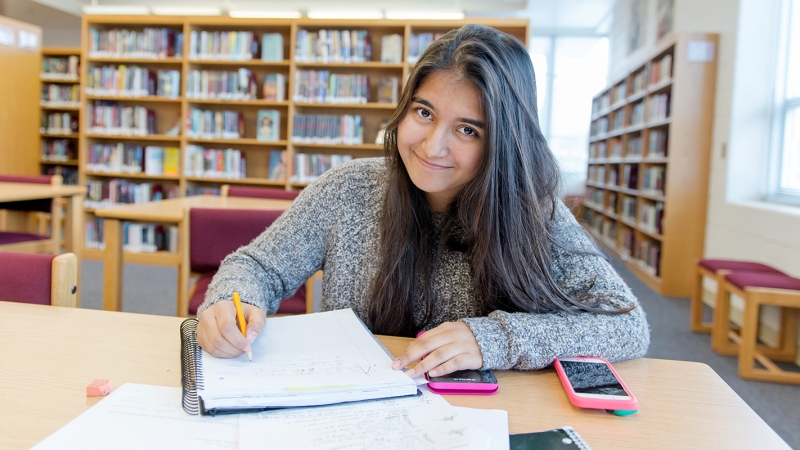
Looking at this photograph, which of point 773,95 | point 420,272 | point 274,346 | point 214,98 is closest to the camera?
point 274,346

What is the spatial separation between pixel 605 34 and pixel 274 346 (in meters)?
9.08

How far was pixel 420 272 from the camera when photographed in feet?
3.56

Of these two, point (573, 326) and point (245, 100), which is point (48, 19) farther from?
point (573, 326)

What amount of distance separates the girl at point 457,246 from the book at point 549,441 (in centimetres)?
16

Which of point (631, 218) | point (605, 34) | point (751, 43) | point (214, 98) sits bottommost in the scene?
point (631, 218)

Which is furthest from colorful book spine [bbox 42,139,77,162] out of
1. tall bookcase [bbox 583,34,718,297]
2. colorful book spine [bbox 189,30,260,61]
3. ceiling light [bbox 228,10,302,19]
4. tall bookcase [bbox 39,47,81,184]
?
tall bookcase [bbox 583,34,718,297]

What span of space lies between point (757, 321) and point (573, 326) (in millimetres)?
2447

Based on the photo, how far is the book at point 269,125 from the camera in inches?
187

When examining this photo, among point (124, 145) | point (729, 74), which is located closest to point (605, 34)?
point (729, 74)

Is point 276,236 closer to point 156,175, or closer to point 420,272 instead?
point 420,272

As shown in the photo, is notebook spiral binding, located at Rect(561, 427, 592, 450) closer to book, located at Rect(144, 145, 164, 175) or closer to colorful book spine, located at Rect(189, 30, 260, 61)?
colorful book spine, located at Rect(189, 30, 260, 61)

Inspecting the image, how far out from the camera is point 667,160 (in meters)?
4.49

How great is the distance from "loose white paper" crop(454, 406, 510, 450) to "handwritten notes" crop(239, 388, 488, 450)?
0.02 metres

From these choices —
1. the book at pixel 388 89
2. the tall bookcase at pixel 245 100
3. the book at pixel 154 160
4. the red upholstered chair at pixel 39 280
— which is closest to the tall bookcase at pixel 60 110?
the tall bookcase at pixel 245 100
